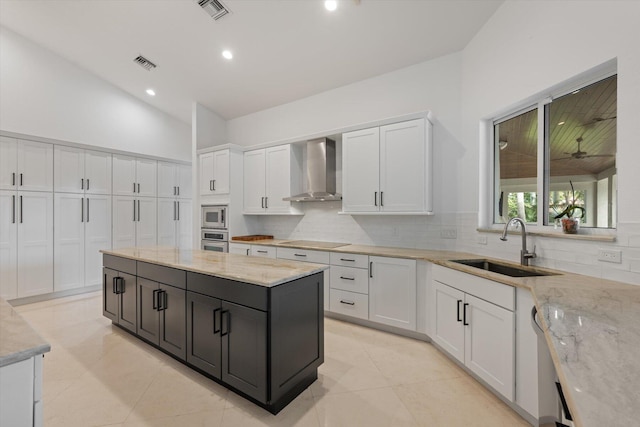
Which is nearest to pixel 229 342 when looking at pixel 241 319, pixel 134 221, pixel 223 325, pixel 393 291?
pixel 223 325

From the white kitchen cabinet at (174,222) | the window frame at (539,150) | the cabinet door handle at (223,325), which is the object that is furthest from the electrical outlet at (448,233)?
the white kitchen cabinet at (174,222)

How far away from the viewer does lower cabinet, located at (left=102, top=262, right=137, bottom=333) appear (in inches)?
111

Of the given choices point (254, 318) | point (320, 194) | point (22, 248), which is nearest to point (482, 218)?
point (320, 194)

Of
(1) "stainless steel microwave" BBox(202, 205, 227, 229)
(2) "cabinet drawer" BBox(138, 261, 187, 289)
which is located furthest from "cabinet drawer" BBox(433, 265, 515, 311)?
(1) "stainless steel microwave" BBox(202, 205, 227, 229)

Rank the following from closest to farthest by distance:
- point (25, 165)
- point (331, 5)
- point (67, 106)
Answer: point (331, 5) → point (25, 165) → point (67, 106)

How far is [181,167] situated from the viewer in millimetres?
6004

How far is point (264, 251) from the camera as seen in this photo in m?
3.94

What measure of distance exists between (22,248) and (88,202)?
102 centimetres

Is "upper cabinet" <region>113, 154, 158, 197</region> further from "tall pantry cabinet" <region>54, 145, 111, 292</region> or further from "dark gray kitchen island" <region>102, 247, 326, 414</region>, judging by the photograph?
"dark gray kitchen island" <region>102, 247, 326, 414</region>

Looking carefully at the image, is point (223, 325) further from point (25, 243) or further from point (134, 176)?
point (134, 176)

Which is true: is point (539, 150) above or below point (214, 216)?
above

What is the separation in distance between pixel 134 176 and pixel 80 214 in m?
1.06

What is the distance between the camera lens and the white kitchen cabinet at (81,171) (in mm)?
4383

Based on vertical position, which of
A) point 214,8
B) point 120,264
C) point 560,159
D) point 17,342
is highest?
point 214,8
